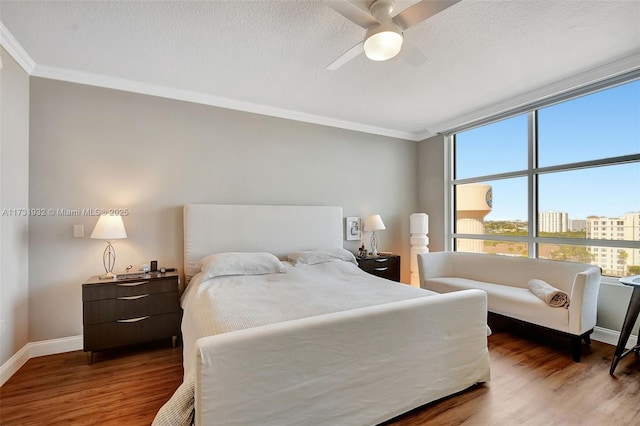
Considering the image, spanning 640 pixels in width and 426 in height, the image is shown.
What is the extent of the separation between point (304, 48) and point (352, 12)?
800mm

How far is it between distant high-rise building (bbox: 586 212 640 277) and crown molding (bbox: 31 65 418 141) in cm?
289

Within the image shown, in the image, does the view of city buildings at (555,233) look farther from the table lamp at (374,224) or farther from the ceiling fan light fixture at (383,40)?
the ceiling fan light fixture at (383,40)

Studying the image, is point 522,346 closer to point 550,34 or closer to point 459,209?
point 459,209

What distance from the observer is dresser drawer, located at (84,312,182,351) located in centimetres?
254

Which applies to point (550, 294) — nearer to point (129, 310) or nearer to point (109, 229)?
point (129, 310)

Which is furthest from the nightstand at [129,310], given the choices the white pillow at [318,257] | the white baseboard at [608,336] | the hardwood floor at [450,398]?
the white baseboard at [608,336]

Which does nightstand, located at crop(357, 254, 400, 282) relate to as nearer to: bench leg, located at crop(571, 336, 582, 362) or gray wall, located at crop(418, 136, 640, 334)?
gray wall, located at crop(418, 136, 640, 334)

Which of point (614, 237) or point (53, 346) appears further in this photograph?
point (614, 237)

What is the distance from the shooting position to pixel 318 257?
3.42m

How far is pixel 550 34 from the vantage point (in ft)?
7.49

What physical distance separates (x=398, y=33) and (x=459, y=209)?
339cm

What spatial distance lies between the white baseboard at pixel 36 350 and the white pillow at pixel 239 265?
135cm

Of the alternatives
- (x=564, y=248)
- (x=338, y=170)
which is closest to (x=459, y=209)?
(x=564, y=248)

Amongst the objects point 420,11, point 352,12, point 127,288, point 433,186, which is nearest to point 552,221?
point 433,186
